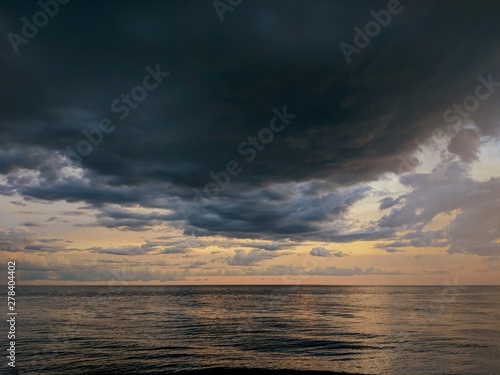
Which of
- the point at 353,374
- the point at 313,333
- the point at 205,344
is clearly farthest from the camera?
the point at 313,333

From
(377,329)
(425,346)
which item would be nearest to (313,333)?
(377,329)

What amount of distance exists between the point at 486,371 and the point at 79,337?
143 feet

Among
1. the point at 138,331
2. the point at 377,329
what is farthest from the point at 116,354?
the point at 377,329

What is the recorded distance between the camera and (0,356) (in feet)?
114

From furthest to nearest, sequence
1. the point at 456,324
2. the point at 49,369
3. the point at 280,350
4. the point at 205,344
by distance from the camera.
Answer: the point at 456,324, the point at 205,344, the point at 280,350, the point at 49,369

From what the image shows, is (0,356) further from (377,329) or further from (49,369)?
(377,329)

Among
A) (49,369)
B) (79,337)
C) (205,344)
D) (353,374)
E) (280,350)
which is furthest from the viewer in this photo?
(79,337)

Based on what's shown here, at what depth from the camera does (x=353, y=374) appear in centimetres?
2828

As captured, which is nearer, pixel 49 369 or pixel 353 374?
pixel 353 374

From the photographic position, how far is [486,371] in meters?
29.4

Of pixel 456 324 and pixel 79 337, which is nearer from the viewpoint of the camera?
pixel 79 337

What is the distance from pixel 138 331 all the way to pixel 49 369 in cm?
2092

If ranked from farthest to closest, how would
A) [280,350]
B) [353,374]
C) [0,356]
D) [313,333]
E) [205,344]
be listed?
[313,333] < [205,344] < [280,350] < [0,356] < [353,374]

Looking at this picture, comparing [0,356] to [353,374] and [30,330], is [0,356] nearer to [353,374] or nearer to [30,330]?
[30,330]
